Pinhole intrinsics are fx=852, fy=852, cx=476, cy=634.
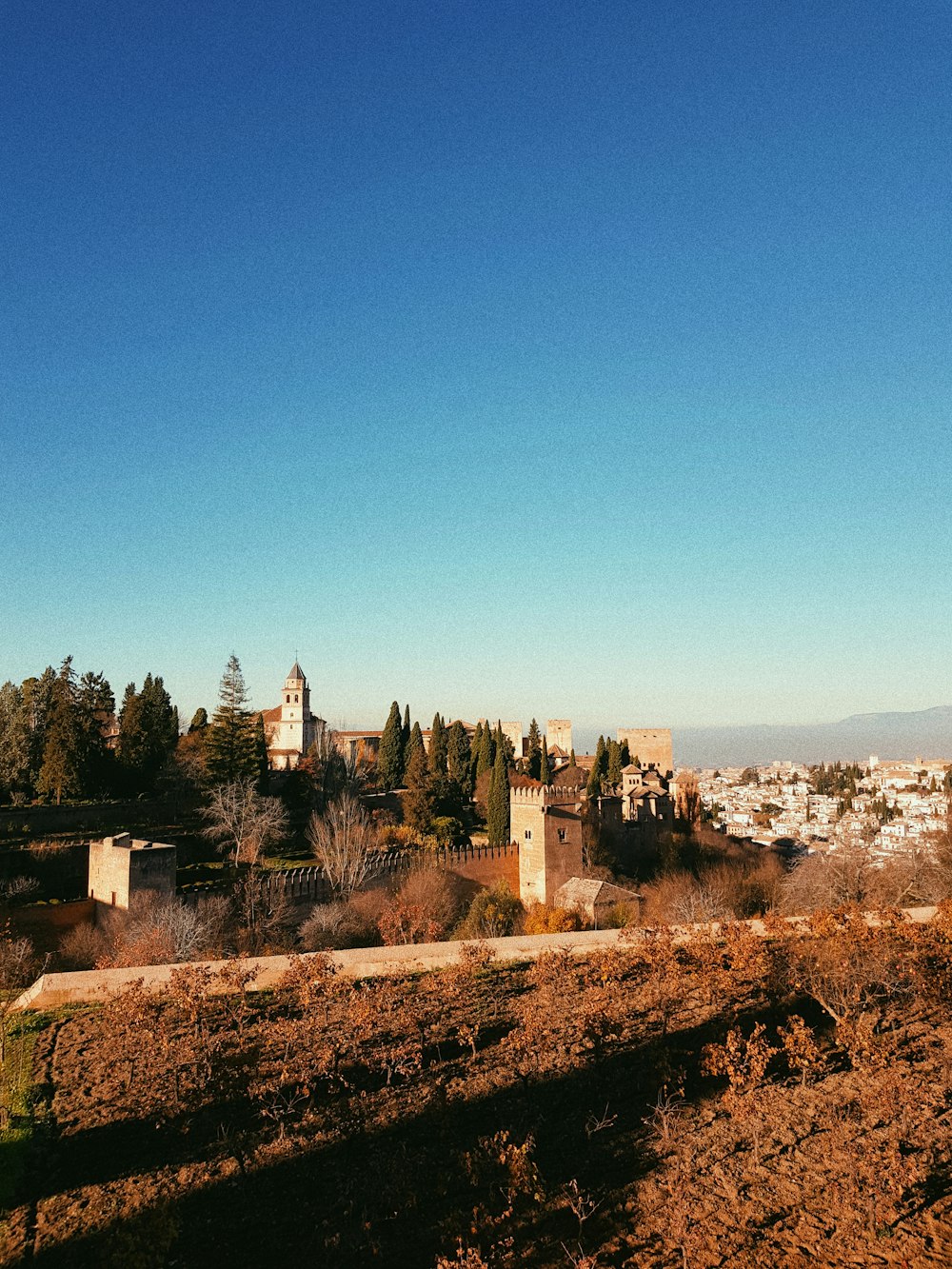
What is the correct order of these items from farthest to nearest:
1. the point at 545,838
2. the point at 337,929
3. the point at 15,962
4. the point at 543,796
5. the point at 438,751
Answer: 1. the point at 438,751
2. the point at 543,796
3. the point at 545,838
4. the point at 337,929
5. the point at 15,962

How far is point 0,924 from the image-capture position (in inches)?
709

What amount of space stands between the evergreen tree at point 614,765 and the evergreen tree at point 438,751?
27.4 ft

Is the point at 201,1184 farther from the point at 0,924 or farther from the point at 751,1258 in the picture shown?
the point at 0,924

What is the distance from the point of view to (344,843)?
992 inches

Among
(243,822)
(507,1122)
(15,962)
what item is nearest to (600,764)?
(243,822)

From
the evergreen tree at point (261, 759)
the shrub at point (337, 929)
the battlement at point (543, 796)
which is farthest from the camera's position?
the evergreen tree at point (261, 759)

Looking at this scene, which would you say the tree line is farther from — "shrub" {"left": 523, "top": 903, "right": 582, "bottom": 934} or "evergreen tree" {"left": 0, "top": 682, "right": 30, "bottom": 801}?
"shrub" {"left": 523, "top": 903, "right": 582, "bottom": 934}

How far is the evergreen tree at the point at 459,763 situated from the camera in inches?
1435

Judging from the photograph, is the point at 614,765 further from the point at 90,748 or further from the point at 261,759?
the point at 90,748

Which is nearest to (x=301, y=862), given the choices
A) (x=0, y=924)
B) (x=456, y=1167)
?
(x=0, y=924)

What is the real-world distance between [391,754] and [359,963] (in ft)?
81.0

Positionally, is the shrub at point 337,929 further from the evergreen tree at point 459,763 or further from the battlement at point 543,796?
the evergreen tree at point 459,763

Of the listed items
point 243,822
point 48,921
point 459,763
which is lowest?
point 48,921

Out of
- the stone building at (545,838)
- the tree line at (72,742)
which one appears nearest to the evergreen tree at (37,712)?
the tree line at (72,742)
